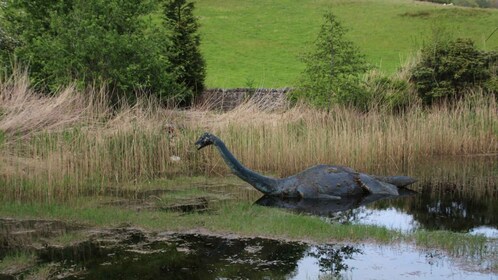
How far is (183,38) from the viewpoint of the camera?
23484 mm

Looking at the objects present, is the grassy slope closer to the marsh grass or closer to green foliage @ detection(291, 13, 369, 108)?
green foliage @ detection(291, 13, 369, 108)

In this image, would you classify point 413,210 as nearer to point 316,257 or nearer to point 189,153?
point 316,257

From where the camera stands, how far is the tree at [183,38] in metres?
23.2

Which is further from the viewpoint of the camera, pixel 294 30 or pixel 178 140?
pixel 294 30

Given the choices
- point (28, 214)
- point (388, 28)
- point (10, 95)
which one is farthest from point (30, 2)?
point (388, 28)

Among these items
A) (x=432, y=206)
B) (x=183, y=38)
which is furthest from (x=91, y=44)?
(x=432, y=206)

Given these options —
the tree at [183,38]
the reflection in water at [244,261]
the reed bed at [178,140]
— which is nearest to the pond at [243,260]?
the reflection in water at [244,261]

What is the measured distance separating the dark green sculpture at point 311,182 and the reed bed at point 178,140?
1820 millimetres

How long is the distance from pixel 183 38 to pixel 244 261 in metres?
17.1

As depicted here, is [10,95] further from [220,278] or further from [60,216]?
[220,278]

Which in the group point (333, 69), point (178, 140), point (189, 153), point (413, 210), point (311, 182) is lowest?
point (413, 210)

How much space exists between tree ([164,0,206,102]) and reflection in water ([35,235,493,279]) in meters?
15.2

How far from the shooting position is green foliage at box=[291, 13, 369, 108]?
17.3 meters

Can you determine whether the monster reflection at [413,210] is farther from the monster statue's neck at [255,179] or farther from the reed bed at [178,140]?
the reed bed at [178,140]
